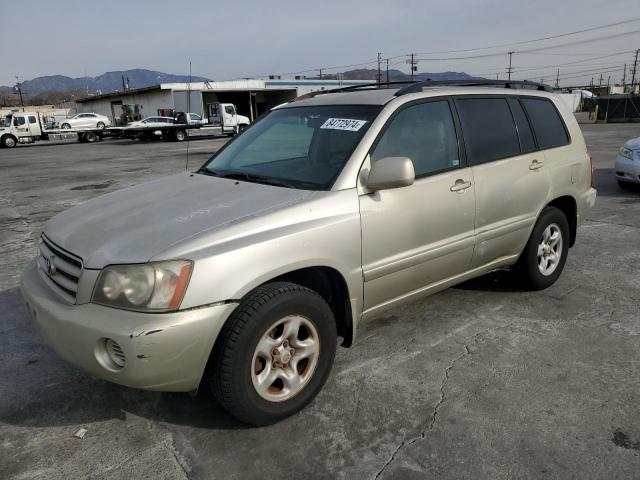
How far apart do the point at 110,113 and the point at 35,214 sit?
5365 cm

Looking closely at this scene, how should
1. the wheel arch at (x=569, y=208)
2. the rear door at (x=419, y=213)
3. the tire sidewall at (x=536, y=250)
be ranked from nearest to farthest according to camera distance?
the rear door at (x=419, y=213) < the tire sidewall at (x=536, y=250) < the wheel arch at (x=569, y=208)

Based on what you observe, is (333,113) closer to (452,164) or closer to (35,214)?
(452,164)

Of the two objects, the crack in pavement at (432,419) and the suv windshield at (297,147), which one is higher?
the suv windshield at (297,147)

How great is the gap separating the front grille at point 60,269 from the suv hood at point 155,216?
1.8 inches

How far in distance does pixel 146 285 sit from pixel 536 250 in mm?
3167

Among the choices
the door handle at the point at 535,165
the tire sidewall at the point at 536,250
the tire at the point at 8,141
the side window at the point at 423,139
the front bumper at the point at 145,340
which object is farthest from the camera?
the tire at the point at 8,141

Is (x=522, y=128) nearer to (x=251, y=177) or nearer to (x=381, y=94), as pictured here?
(x=381, y=94)

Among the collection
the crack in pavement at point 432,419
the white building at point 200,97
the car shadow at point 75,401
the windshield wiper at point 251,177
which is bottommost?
the crack in pavement at point 432,419

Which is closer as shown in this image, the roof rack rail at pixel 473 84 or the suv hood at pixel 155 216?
the suv hood at pixel 155 216

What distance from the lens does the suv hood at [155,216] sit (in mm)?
2361

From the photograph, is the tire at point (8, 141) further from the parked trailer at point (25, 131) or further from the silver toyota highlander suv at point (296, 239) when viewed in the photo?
the silver toyota highlander suv at point (296, 239)

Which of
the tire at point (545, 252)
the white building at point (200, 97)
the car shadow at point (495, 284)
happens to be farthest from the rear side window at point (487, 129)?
the white building at point (200, 97)

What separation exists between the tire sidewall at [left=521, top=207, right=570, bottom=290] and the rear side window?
25.9 inches

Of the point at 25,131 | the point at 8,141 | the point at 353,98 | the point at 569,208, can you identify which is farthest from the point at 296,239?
the point at 25,131
